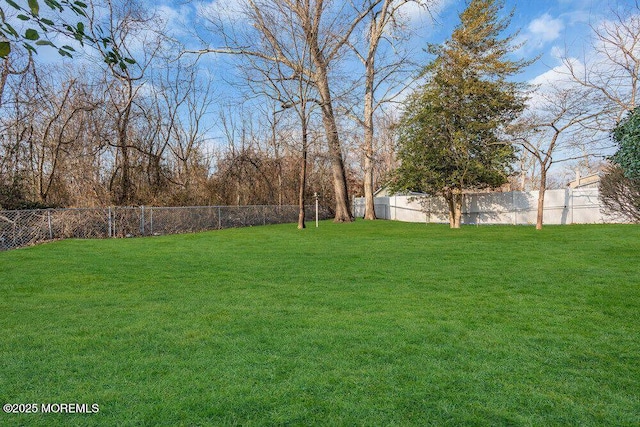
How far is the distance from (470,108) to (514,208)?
19.0 feet

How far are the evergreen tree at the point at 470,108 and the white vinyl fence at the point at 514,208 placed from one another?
2395 millimetres

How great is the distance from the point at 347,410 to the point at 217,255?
21.8ft

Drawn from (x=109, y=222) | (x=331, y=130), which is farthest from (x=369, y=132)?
(x=109, y=222)

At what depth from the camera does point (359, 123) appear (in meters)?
17.5

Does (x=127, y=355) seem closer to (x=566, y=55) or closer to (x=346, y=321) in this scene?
(x=346, y=321)

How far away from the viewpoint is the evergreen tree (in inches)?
642

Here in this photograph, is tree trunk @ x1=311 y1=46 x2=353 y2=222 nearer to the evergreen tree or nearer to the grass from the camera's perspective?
the evergreen tree

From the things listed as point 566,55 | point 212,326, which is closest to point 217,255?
point 212,326

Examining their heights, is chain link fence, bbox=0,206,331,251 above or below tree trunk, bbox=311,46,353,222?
below

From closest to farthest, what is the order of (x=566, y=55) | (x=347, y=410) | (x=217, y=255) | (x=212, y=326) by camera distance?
1. (x=347, y=410)
2. (x=212, y=326)
3. (x=217, y=255)
4. (x=566, y=55)

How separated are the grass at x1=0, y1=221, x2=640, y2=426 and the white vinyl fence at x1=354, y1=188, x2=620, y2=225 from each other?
1275 cm

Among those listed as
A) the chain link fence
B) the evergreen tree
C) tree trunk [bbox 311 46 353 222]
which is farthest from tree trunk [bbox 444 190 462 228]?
the chain link fence

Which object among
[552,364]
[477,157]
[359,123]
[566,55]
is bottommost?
[552,364]

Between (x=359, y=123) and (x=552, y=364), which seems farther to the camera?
(x=359, y=123)
